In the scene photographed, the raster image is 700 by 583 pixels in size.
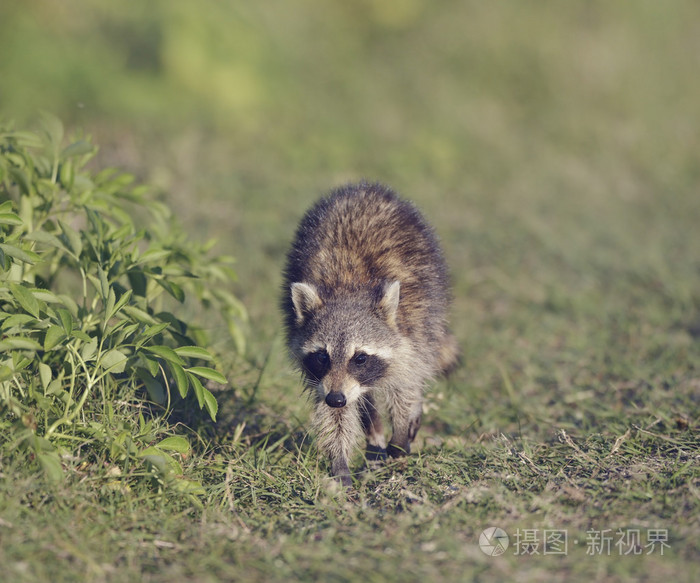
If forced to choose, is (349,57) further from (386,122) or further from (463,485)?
(463,485)

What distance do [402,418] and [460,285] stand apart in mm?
3008

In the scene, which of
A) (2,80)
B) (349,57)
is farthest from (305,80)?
(2,80)

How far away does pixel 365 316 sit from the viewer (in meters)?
4.60

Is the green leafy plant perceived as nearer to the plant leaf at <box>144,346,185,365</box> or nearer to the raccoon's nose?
the plant leaf at <box>144,346,185,365</box>

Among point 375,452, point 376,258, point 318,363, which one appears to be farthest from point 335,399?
point 376,258

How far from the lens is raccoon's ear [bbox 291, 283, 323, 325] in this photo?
15.1ft

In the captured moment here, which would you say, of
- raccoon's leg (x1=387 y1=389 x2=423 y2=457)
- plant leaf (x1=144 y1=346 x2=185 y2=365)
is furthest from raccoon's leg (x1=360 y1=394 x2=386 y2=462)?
plant leaf (x1=144 y1=346 x2=185 y2=365)

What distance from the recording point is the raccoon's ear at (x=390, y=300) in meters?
4.57

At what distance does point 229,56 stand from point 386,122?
2.38 m

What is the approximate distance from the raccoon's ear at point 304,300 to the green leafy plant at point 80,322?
65cm

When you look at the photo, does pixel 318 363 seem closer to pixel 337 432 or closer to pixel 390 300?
pixel 337 432
